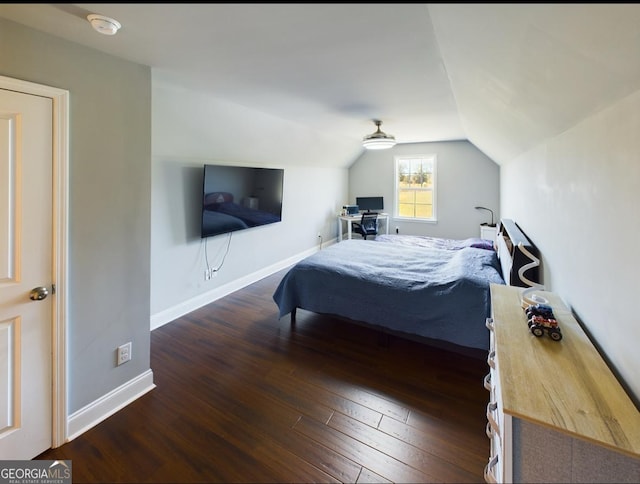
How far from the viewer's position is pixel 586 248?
4.85 ft

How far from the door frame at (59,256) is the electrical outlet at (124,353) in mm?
316

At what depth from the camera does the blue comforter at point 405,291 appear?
2477 mm

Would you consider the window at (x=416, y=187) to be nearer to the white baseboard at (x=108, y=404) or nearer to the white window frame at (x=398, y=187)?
the white window frame at (x=398, y=187)

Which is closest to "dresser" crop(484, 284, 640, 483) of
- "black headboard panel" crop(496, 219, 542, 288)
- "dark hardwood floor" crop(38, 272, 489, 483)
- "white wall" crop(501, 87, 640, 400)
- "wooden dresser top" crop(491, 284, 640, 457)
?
"wooden dresser top" crop(491, 284, 640, 457)

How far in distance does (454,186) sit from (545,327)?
205 inches

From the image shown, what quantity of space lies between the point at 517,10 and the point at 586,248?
3.61ft

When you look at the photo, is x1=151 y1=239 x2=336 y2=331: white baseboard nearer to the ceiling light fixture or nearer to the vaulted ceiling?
the vaulted ceiling

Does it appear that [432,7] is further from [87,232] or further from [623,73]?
[87,232]

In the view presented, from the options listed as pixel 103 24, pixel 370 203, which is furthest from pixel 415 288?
pixel 370 203

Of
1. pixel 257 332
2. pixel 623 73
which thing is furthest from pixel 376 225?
pixel 623 73

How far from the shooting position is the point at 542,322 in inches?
57.1

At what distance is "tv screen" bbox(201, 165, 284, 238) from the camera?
3.51 metres

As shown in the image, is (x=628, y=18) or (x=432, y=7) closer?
(x=628, y=18)

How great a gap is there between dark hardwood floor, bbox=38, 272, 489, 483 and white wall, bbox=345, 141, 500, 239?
13.1 ft
